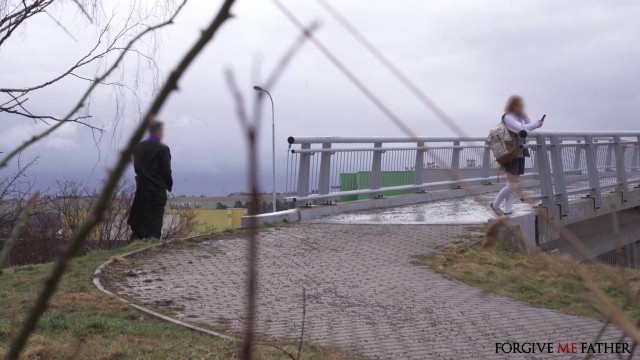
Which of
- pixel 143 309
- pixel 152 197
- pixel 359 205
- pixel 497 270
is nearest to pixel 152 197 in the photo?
pixel 152 197

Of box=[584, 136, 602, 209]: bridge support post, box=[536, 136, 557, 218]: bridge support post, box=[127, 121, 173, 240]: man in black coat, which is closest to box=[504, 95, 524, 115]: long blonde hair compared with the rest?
box=[127, 121, 173, 240]: man in black coat

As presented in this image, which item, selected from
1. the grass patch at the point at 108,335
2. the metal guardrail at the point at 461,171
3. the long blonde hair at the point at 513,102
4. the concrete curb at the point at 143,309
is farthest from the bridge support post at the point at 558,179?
the long blonde hair at the point at 513,102

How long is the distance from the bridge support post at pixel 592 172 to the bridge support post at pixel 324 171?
186 inches

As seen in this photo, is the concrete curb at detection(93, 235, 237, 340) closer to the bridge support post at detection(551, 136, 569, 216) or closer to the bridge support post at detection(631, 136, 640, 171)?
the bridge support post at detection(551, 136, 569, 216)

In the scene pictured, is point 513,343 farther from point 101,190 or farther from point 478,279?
point 101,190

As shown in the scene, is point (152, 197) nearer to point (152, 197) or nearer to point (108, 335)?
point (152, 197)

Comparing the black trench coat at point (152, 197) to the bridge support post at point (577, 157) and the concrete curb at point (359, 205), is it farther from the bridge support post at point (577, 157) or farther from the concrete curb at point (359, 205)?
the bridge support post at point (577, 157)

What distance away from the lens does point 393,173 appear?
17.7 metres

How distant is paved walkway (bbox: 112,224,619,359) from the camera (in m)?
6.74

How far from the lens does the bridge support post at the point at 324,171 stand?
49.5ft

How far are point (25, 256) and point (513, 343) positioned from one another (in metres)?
12.4

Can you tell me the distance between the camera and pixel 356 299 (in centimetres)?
815

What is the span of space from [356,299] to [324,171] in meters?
7.09

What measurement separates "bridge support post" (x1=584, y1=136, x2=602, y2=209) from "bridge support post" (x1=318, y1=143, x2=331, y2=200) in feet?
15.5
